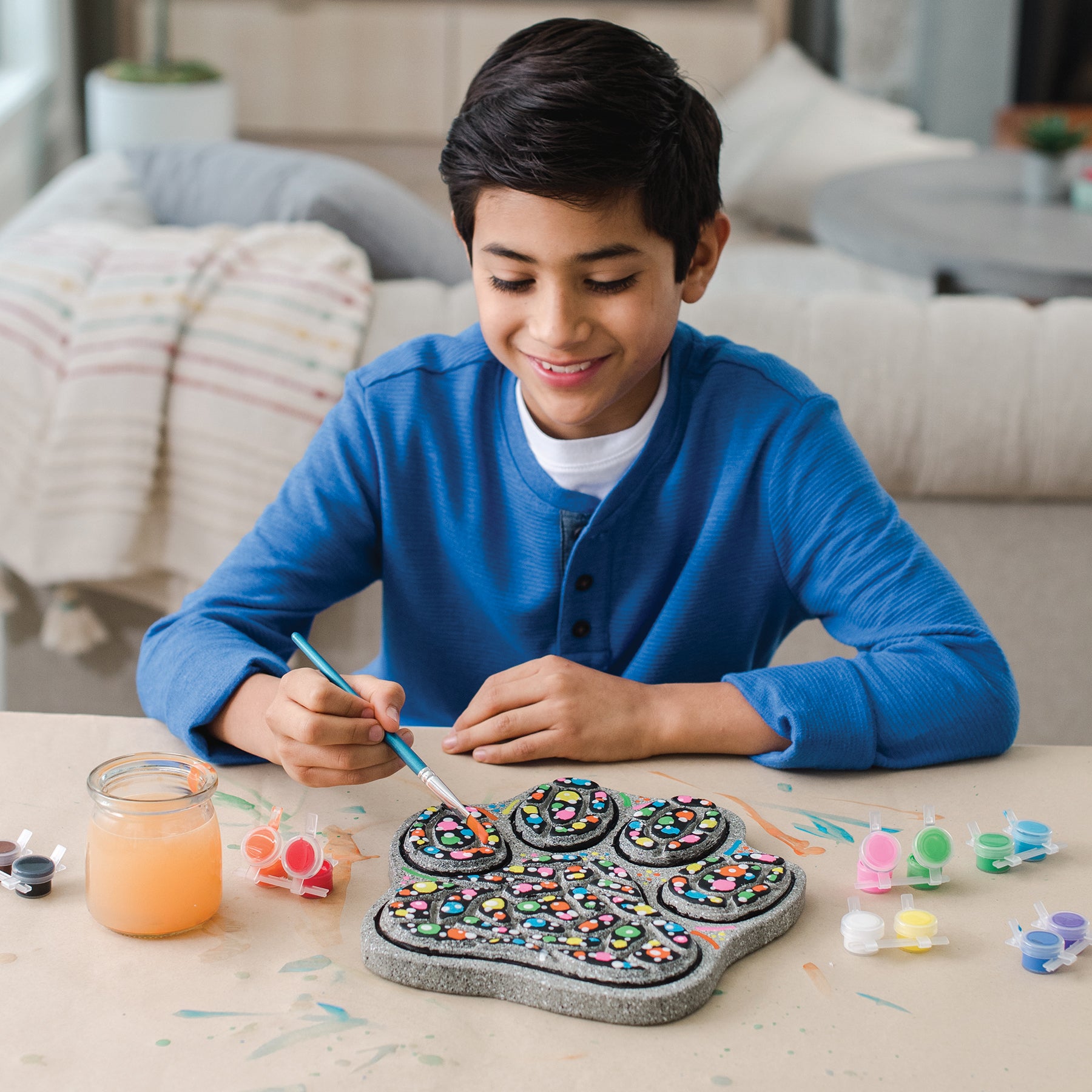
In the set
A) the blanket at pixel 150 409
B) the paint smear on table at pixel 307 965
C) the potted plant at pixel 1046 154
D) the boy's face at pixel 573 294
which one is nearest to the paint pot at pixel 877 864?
the paint smear on table at pixel 307 965

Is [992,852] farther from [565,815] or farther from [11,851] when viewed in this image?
[11,851]

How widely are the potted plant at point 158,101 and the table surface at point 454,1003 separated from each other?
3.86 metres

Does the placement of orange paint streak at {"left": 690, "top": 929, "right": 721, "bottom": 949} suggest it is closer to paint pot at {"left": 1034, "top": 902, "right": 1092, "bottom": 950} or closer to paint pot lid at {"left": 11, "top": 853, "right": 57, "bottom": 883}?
paint pot at {"left": 1034, "top": 902, "right": 1092, "bottom": 950}

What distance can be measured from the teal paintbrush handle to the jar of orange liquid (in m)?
0.15

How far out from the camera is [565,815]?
2.73 feet

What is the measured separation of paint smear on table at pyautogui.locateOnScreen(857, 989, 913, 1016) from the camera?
675mm

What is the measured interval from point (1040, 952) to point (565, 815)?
285 millimetres

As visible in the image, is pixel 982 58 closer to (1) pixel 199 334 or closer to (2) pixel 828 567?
(1) pixel 199 334

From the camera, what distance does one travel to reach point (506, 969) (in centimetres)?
68

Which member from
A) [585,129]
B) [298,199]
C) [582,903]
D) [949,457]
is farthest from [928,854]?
[298,199]

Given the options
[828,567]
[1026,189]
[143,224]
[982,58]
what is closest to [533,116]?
[828,567]

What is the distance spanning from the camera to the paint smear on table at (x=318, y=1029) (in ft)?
2.07

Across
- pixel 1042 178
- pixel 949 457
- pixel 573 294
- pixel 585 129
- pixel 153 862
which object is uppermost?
pixel 585 129

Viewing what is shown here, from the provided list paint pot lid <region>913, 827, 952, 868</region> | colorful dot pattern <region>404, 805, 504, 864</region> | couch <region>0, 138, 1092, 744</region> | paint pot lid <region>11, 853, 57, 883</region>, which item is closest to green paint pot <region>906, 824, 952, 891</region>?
paint pot lid <region>913, 827, 952, 868</region>
